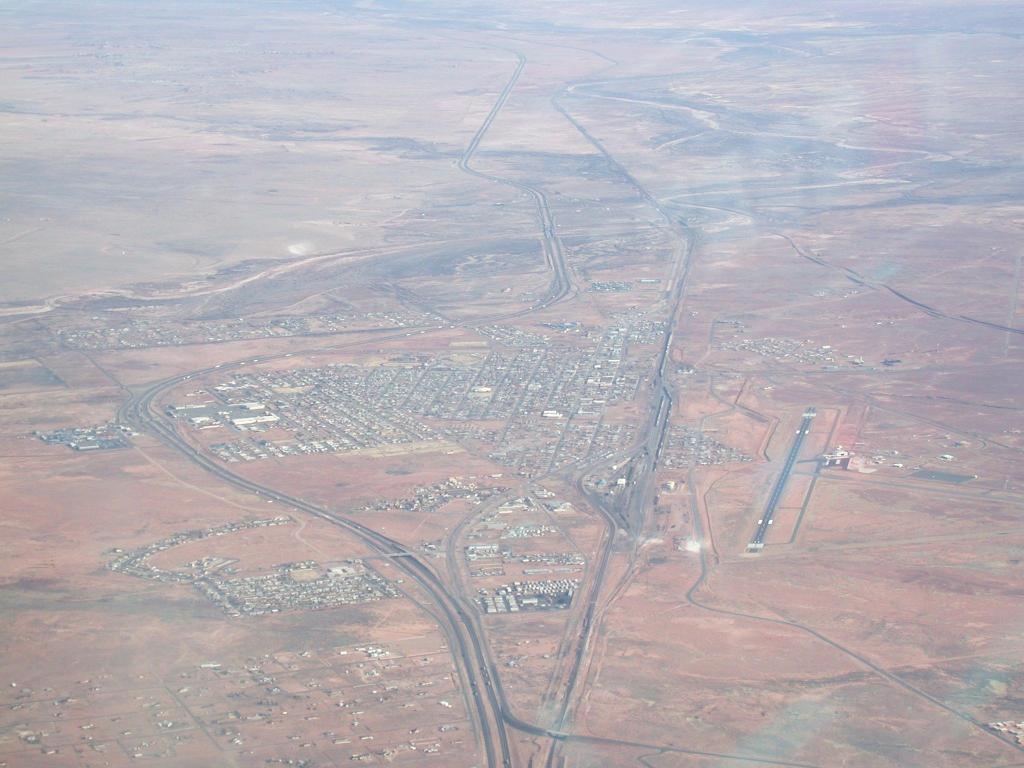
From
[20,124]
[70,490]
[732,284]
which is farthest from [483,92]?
[70,490]

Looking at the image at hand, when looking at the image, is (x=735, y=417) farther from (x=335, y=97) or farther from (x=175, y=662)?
(x=335, y=97)

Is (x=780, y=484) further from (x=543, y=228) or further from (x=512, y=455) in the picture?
(x=543, y=228)

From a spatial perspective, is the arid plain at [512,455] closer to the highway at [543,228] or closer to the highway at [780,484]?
the highway at [780,484]

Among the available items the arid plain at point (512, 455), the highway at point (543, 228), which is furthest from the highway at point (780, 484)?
the highway at point (543, 228)

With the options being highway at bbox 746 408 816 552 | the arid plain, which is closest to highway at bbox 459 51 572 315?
the arid plain

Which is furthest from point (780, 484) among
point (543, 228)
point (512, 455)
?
point (543, 228)

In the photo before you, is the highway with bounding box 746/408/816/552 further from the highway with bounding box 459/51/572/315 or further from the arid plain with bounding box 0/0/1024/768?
the highway with bounding box 459/51/572/315
